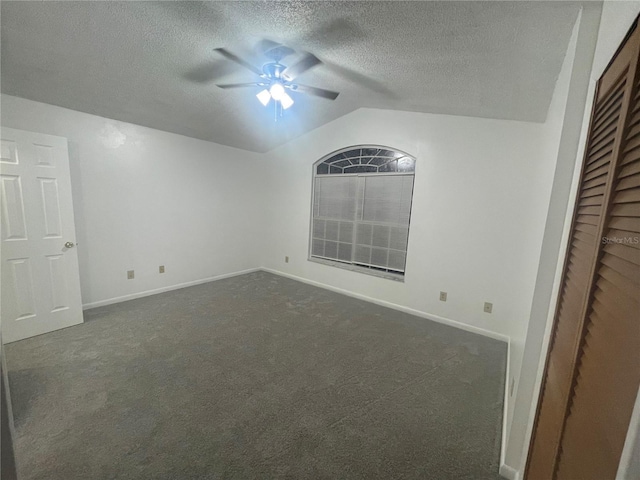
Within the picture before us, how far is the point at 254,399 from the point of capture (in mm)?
Result: 1898

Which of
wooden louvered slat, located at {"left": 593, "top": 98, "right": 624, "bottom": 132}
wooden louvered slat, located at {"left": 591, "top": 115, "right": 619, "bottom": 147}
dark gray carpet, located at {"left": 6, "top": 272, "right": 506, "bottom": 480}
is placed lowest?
dark gray carpet, located at {"left": 6, "top": 272, "right": 506, "bottom": 480}

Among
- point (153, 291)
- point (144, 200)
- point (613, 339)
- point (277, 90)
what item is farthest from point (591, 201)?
point (153, 291)

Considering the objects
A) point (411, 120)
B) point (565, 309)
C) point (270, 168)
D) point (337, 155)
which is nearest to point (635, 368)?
point (565, 309)

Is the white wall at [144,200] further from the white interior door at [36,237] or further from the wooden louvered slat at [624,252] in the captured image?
the wooden louvered slat at [624,252]

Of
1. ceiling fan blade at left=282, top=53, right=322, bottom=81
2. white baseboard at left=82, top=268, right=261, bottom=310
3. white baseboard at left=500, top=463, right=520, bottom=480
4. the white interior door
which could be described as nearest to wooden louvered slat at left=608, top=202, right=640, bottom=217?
white baseboard at left=500, top=463, right=520, bottom=480

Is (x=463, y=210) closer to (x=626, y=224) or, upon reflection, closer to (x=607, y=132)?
(x=607, y=132)

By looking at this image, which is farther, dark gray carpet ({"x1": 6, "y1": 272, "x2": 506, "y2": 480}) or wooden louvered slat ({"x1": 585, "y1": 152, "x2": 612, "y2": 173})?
dark gray carpet ({"x1": 6, "y1": 272, "x2": 506, "y2": 480})

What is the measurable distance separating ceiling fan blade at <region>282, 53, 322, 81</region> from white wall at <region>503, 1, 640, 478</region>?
137 centimetres

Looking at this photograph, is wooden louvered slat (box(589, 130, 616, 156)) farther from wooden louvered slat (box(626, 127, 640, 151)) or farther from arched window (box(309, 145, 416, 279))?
arched window (box(309, 145, 416, 279))

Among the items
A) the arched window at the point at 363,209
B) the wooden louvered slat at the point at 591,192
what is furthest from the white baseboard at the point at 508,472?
the arched window at the point at 363,209

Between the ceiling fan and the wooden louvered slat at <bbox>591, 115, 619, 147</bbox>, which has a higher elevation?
the ceiling fan

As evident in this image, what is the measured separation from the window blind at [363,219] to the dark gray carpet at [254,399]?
3.43 feet

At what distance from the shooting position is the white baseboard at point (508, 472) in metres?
1.40

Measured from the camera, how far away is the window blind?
142 inches
